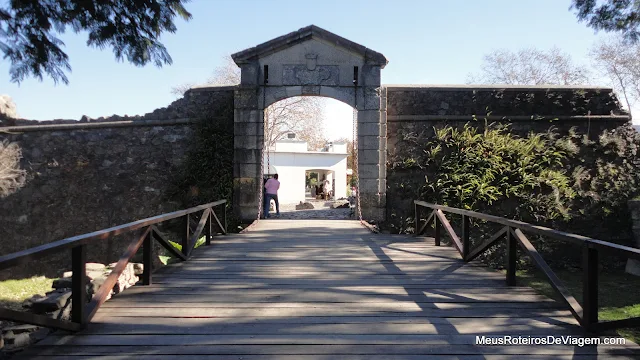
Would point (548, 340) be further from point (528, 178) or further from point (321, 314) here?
point (528, 178)

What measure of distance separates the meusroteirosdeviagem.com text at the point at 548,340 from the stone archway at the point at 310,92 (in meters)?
6.65

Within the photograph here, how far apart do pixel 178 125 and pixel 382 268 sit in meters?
6.79

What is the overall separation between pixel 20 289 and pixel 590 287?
9.34 meters

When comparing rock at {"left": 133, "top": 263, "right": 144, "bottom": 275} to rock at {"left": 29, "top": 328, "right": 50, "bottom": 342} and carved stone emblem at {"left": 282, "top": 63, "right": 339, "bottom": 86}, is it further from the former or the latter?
carved stone emblem at {"left": 282, "top": 63, "right": 339, "bottom": 86}

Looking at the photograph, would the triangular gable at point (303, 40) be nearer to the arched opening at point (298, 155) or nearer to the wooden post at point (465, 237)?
the wooden post at point (465, 237)

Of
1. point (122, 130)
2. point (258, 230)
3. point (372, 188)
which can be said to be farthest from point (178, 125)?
point (372, 188)

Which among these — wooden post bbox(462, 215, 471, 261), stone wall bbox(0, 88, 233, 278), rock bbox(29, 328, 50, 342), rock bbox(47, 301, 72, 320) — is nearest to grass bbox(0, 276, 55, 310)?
stone wall bbox(0, 88, 233, 278)

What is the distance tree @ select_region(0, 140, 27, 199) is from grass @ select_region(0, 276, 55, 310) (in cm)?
210

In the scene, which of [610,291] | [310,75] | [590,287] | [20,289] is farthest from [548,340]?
[20,289]

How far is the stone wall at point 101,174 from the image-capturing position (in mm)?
10047

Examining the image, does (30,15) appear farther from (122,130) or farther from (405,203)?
(405,203)

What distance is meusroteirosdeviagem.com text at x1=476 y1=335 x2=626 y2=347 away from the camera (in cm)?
295

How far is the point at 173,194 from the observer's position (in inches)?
391

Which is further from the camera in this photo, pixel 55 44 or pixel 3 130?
pixel 3 130
